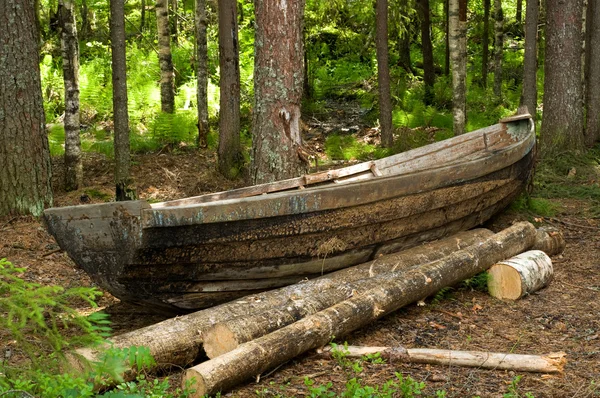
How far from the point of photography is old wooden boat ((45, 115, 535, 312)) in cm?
528

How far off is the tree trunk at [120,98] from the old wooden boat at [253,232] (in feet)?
11.2

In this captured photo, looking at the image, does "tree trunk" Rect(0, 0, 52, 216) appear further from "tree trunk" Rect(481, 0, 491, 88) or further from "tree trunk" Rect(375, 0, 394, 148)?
"tree trunk" Rect(481, 0, 491, 88)

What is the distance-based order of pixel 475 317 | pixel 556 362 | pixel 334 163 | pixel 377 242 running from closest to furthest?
1. pixel 556 362
2. pixel 475 317
3. pixel 377 242
4. pixel 334 163

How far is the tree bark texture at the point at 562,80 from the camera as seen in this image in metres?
11.9

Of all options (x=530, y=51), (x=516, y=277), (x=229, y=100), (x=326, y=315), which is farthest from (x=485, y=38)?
(x=326, y=315)

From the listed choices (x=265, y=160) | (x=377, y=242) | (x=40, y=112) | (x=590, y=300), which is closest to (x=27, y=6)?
(x=40, y=112)

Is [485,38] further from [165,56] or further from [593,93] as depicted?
[165,56]

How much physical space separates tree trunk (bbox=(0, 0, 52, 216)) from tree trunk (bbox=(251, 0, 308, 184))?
2723 millimetres

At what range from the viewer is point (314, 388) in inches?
172

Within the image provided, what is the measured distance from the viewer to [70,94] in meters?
10.5

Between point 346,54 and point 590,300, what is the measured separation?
1918cm

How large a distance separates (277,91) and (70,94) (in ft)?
13.2

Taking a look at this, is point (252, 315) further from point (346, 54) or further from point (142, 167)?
point (346, 54)

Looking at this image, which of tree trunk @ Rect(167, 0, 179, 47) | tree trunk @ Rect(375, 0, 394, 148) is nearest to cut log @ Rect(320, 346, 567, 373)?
tree trunk @ Rect(375, 0, 394, 148)
